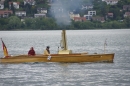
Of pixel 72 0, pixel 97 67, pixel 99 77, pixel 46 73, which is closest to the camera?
pixel 99 77

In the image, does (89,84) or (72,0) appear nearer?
(89,84)

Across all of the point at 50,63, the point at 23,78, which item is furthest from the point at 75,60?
the point at 23,78

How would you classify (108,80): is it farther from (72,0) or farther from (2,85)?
(72,0)

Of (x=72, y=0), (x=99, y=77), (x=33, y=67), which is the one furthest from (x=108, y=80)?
(x=72, y=0)

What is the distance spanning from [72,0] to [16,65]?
16973 millimetres

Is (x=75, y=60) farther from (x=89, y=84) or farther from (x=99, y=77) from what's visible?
(x=89, y=84)

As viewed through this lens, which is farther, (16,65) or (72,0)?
(72,0)

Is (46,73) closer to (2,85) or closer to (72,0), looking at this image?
(2,85)

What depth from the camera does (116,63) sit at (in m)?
64.6

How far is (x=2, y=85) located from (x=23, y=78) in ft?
13.6

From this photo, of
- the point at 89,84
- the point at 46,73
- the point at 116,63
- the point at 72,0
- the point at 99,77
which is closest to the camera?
the point at 89,84

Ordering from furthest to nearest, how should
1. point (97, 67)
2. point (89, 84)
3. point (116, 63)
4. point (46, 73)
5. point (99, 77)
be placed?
point (116, 63) → point (97, 67) → point (46, 73) → point (99, 77) → point (89, 84)

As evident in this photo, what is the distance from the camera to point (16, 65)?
2466 inches

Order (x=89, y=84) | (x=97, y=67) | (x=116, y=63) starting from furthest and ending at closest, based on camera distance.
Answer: (x=116, y=63) < (x=97, y=67) < (x=89, y=84)
